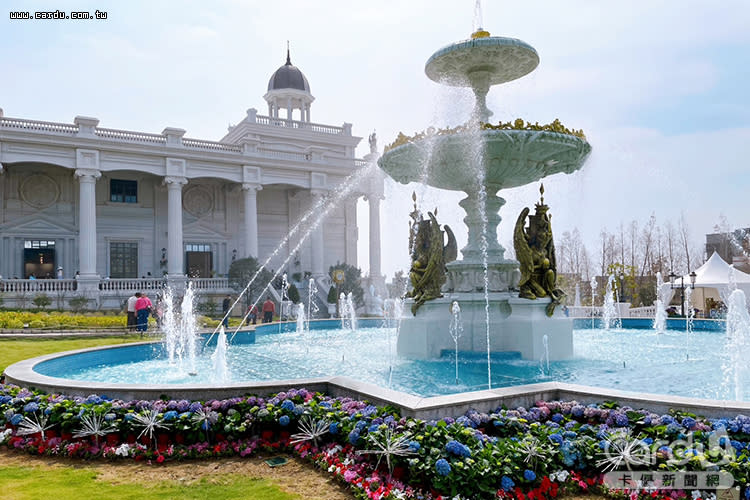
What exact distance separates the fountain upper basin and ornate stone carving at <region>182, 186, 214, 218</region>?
28.3 meters

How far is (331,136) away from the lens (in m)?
43.2

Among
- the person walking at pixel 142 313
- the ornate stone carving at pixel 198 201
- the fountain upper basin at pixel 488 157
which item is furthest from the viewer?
the ornate stone carving at pixel 198 201

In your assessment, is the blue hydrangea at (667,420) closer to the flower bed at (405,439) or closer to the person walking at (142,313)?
the flower bed at (405,439)

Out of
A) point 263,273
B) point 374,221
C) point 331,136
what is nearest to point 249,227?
point 263,273

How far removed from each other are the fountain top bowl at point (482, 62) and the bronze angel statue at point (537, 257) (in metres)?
2.83

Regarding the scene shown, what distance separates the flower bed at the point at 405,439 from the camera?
4219 millimetres

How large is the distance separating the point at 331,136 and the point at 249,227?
11788 millimetres

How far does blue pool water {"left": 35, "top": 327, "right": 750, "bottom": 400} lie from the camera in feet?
24.6

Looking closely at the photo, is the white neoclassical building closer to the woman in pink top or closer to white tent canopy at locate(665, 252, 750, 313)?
the woman in pink top

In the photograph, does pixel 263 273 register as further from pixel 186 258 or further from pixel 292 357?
pixel 292 357

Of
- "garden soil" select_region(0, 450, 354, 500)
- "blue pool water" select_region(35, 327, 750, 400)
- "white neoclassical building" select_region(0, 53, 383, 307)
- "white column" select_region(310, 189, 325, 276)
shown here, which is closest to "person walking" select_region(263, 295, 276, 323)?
"white neoclassical building" select_region(0, 53, 383, 307)

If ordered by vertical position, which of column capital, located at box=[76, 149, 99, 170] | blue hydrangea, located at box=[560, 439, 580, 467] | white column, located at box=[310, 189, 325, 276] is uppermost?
column capital, located at box=[76, 149, 99, 170]

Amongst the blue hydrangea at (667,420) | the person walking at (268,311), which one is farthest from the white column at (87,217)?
the blue hydrangea at (667,420)

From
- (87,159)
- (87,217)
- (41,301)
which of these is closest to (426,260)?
(41,301)
